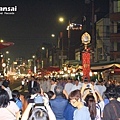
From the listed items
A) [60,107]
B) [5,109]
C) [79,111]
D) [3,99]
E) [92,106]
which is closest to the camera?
[5,109]

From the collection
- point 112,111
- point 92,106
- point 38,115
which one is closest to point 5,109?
point 38,115

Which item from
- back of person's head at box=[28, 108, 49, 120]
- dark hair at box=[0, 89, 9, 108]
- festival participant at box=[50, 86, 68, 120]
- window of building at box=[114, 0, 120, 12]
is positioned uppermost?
window of building at box=[114, 0, 120, 12]

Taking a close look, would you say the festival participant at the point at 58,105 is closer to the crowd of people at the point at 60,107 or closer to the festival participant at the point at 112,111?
the crowd of people at the point at 60,107

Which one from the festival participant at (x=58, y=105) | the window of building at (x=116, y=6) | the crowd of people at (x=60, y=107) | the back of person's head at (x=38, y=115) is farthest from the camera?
the window of building at (x=116, y=6)

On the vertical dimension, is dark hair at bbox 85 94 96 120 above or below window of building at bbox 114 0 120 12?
below

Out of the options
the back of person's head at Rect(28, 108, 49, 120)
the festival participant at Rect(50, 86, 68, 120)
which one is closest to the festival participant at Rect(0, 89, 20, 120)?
the back of person's head at Rect(28, 108, 49, 120)

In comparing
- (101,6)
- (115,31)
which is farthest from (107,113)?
(101,6)

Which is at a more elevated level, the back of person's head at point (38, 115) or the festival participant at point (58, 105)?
the back of person's head at point (38, 115)

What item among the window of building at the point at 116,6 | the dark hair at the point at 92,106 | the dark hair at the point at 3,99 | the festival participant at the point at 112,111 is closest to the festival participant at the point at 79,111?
the festival participant at the point at 112,111

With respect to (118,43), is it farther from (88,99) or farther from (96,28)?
(88,99)

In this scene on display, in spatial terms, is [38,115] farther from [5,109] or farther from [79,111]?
[79,111]

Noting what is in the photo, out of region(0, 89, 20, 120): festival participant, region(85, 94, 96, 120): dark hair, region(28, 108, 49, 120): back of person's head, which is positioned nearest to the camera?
region(28, 108, 49, 120): back of person's head

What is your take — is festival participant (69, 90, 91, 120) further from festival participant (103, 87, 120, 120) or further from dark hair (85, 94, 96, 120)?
dark hair (85, 94, 96, 120)

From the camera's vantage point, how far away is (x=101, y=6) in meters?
79.6
